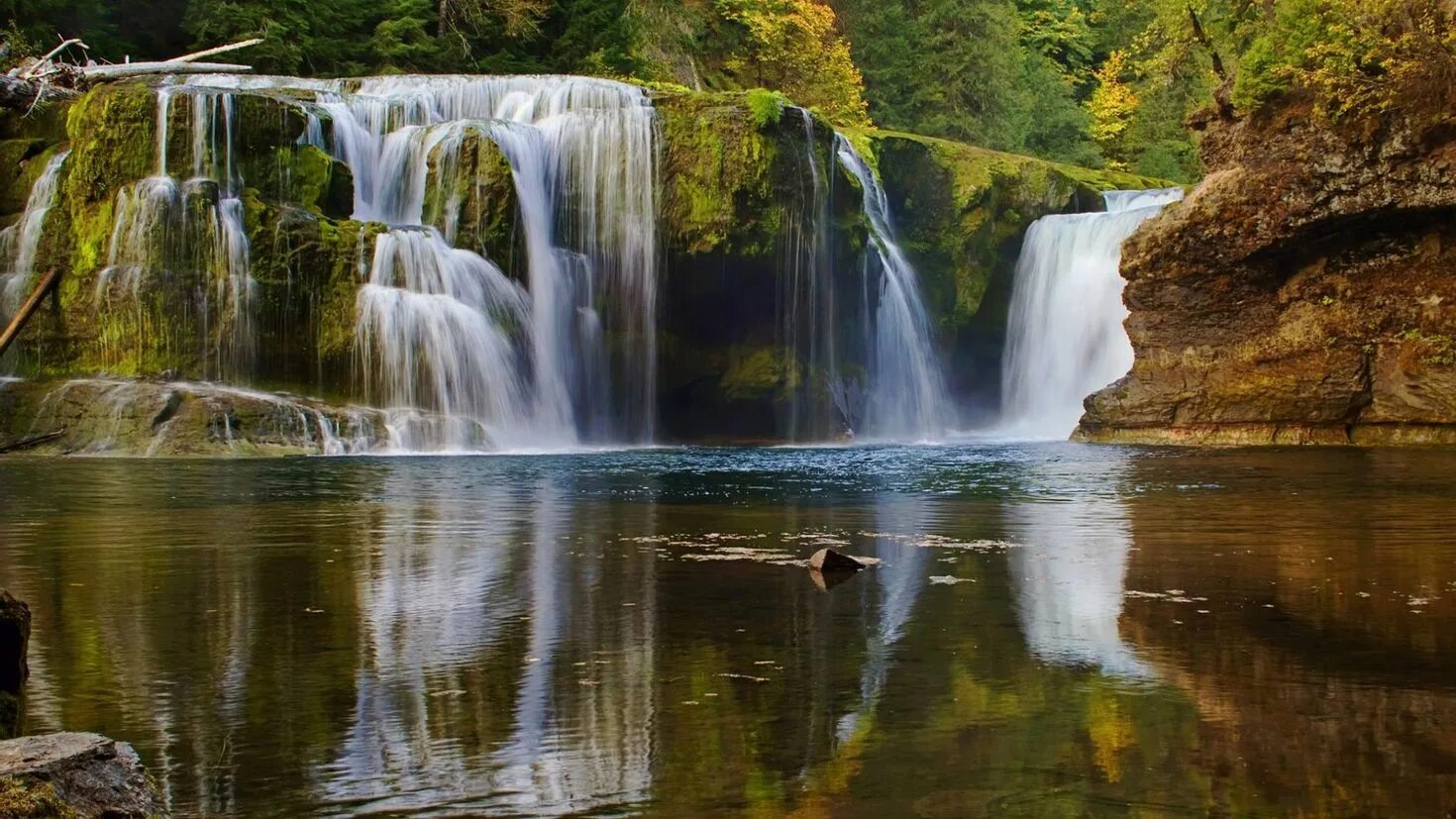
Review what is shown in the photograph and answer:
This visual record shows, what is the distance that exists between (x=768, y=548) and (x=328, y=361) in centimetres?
1792

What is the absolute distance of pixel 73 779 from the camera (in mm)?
2994

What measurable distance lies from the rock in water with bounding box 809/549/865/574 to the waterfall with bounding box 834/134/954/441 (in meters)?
25.2

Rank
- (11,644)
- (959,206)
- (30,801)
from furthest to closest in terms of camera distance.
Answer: (959,206)
(11,644)
(30,801)

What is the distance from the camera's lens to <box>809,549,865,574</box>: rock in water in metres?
8.04

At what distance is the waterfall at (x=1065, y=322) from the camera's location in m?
33.5

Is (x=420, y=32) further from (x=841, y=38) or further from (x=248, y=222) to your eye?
(x=841, y=38)

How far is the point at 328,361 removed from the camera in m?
25.6

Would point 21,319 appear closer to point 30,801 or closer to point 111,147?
point 30,801

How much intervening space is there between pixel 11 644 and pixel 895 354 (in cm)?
3009

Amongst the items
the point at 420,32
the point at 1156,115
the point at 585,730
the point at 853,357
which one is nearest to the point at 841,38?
the point at 1156,115

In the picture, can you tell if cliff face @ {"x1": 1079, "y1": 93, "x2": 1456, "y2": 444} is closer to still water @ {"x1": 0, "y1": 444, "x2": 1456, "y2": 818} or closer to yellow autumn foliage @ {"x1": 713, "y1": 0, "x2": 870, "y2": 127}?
still water @ {"x1": 0, "y1": 444, "x2": 1456, "y2": 818}

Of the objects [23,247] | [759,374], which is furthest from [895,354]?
[23,247]

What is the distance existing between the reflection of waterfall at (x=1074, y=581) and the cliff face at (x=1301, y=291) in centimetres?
1363

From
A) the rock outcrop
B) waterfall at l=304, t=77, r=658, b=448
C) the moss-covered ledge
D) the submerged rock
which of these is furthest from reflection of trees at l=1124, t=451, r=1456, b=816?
the moss-covered ledge
